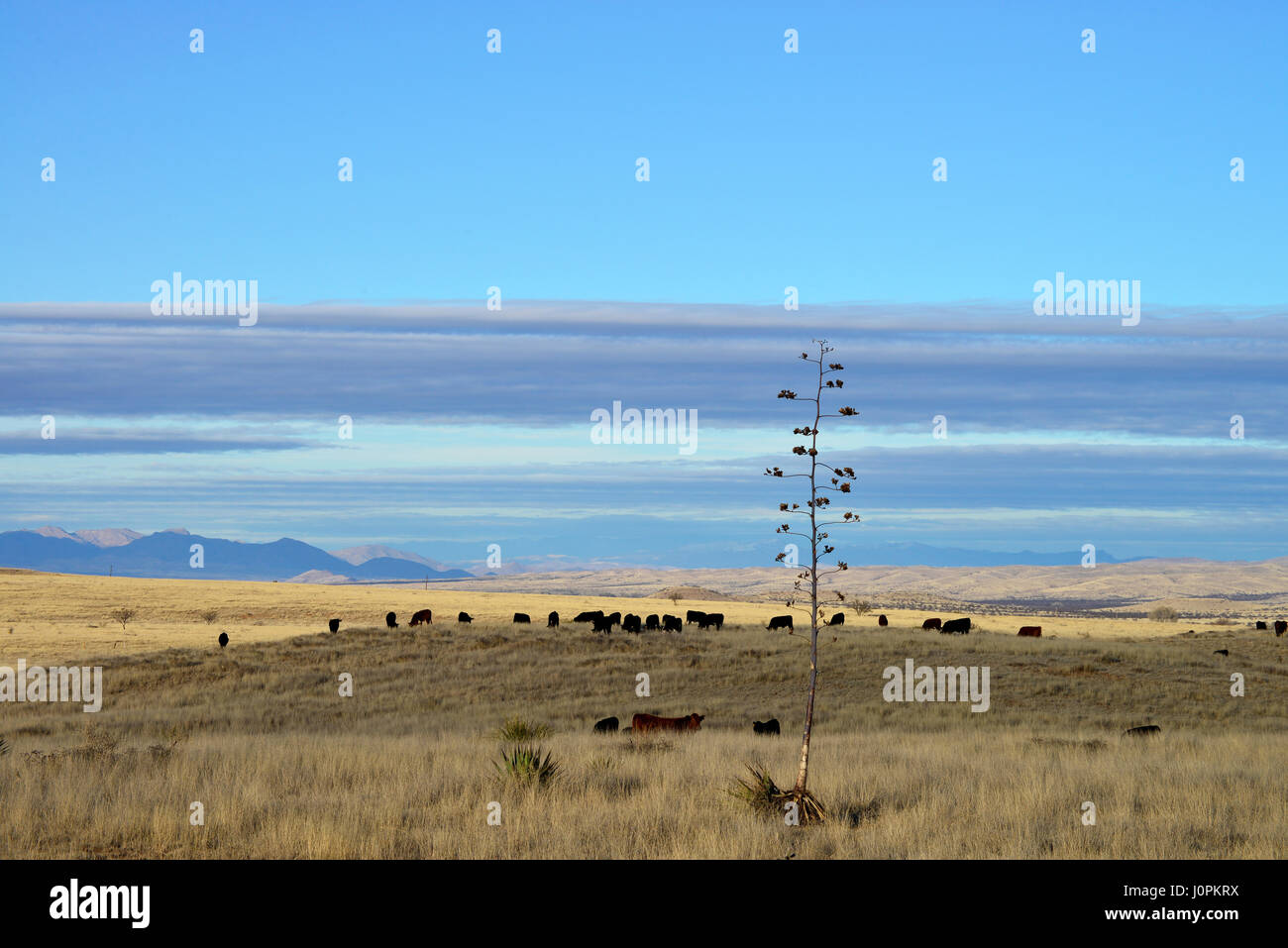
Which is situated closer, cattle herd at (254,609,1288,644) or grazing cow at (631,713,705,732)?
grazing cow at (631,713,705,732)

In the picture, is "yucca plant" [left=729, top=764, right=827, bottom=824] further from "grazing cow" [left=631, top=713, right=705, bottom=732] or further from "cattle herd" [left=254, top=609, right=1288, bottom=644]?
"cattle herd" [left=254, top=609, right=1288, bottom=644]

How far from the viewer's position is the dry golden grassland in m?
9.89

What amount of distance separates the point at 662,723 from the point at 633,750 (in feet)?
13.9

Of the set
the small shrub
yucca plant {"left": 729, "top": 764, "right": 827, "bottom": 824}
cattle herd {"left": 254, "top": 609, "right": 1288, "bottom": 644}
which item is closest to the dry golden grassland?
the small shrub

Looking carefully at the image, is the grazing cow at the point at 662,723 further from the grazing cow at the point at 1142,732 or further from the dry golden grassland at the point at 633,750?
the grazing cow at the point at 1142,732

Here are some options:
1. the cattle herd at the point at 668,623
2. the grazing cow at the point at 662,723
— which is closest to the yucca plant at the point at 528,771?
the grazing cow at the point at 662,723

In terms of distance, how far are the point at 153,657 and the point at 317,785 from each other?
26774 mm

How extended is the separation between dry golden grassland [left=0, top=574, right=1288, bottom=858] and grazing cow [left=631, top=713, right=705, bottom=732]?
38 centimetres

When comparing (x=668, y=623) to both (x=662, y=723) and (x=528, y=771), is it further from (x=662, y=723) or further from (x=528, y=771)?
(x=528, y=771)

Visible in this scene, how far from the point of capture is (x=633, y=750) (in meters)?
17.1

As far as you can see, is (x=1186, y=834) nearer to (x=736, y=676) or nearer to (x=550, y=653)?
(x=736, y=676)

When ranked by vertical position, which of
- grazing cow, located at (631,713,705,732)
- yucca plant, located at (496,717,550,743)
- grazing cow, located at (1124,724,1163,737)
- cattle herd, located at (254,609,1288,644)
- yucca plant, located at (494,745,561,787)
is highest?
yucca plant, located at (494,745,561,787)

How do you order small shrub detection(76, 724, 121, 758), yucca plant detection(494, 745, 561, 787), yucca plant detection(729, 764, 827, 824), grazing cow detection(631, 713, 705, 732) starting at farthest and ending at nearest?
grazing cow detection(631, 713, 705, 732) → small shrub detection(76, 724, 121, 758) → yucca plant detection(494, 745, 561, 787) → yucca plant detection(729, 764, 827, 824)

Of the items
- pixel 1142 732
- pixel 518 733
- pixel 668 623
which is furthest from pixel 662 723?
pixel 668 623
